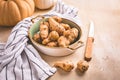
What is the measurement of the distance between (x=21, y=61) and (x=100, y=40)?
11.3 inches

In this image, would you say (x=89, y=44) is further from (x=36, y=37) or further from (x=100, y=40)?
(x=36, y=37)

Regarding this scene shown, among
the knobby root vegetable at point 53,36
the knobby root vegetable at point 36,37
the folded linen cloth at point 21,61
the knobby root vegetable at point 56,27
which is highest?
the knobby root vegetable at point 56,27

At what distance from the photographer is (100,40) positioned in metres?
0.76

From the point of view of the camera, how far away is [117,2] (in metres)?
1.03

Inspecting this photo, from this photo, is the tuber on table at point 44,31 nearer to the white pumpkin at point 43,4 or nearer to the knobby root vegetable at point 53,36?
the knobby root vegetable at point 53,36

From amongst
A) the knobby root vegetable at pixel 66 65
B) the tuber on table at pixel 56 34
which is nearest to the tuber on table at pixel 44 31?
the tuber on table at pixel 56 34

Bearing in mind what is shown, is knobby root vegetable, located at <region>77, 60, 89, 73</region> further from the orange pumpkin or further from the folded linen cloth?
the orange pumpkin

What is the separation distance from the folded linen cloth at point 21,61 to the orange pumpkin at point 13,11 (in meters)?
0.08

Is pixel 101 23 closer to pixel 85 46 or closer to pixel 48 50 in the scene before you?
pixel 85 46

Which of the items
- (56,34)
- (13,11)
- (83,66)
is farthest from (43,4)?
(83,66)

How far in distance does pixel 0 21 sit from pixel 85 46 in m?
0.33

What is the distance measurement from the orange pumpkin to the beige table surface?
4 centimetres

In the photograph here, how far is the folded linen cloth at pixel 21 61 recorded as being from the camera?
0.62 metres

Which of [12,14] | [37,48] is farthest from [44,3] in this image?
[37,48]
